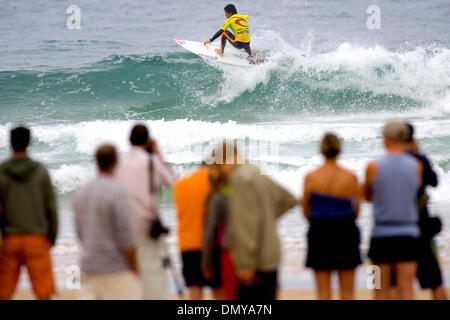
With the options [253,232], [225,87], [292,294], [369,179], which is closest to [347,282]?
[369,179]

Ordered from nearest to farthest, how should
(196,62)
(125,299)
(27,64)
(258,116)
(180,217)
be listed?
(125,299), (180,217), (258,116), (196,62), (27,64)

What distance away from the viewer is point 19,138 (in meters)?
4.39

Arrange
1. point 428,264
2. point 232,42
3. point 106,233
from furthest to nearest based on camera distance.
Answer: point 232,42, point 428,264, point 106,233

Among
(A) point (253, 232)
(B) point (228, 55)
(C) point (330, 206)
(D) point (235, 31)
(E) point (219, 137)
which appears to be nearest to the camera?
(A) point (253, 232)

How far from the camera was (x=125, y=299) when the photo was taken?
159 inches

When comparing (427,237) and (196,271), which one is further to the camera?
(427,237)

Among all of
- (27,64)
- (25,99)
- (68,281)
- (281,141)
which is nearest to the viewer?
(68,281)

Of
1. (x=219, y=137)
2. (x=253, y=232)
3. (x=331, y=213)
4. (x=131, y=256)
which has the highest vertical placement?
(x=219, y=137)

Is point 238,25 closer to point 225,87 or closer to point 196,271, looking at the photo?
point 225,87

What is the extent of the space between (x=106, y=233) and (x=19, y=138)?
980mm

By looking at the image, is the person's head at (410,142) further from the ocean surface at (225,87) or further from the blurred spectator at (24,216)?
the blurred spectator at (24,216)
